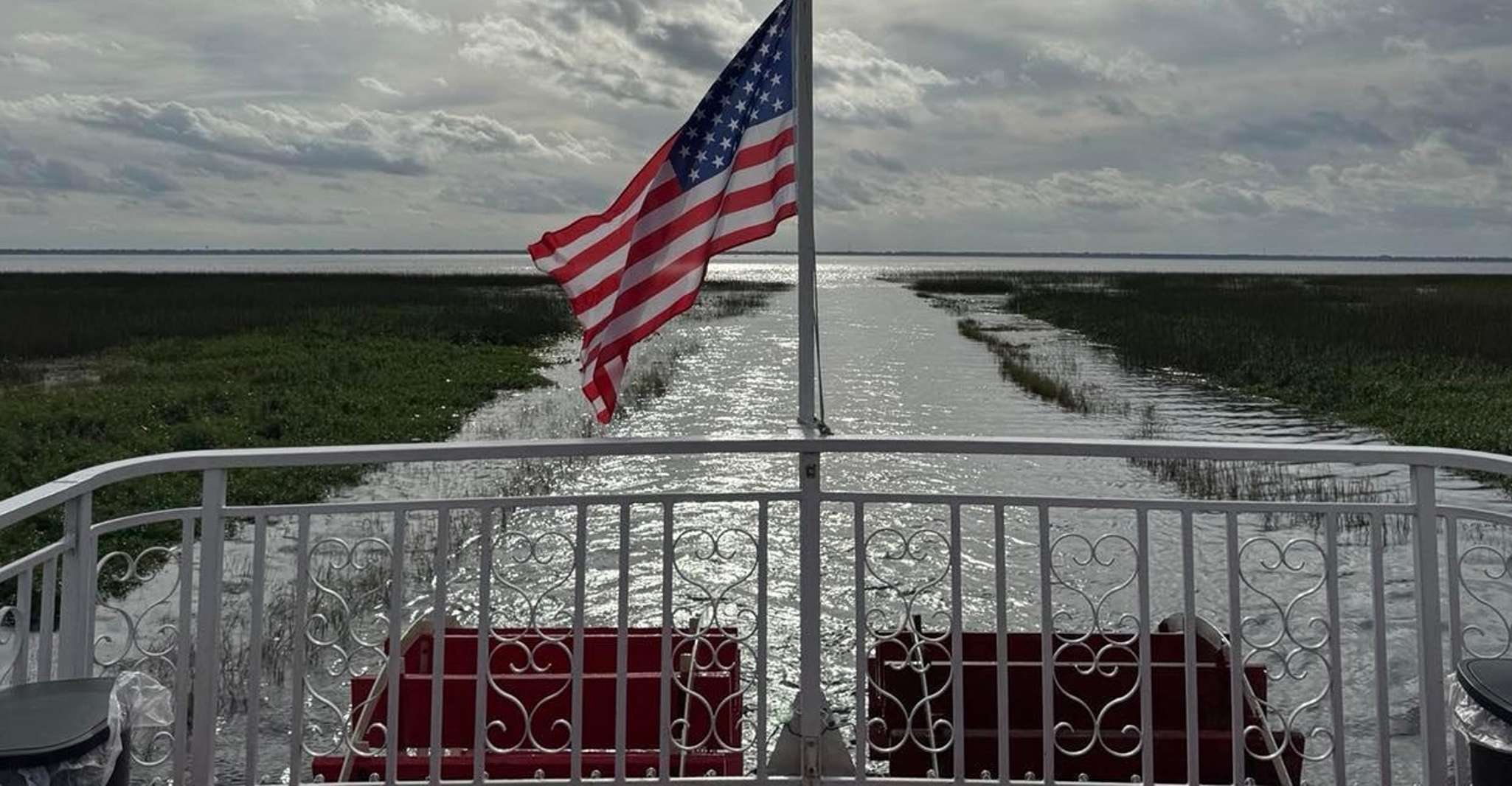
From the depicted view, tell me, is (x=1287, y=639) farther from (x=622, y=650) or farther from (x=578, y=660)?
(x=578, y=660)

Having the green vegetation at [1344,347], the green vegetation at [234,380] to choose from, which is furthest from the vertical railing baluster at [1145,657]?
the green vegetation at [1344,347]

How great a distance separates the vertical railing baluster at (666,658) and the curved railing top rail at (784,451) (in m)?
0.27

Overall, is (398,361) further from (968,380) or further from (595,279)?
(595,279)

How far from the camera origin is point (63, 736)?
2.44m

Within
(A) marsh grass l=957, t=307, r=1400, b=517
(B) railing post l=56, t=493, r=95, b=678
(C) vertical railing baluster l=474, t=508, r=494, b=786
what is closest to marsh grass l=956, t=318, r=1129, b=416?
(A) marsh grass l=957, t=307, r=1400, b=517

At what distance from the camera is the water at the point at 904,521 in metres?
8.80

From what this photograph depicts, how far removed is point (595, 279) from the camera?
169 inches

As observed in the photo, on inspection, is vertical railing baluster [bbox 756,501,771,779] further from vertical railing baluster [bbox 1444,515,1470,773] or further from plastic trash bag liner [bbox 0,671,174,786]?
vertical railing baluster [bbox 1444,515,1470,773]

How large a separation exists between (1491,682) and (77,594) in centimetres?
377

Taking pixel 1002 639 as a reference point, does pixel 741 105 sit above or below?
above

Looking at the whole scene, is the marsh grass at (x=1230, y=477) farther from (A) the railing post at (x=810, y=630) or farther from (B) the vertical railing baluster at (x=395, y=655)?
(B) the vertical railing baluster at (x=395, y=655)

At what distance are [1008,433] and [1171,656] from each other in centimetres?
1266

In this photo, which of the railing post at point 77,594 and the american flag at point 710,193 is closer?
the railing post at point 77,594

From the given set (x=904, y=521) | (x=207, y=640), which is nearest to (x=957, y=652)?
(x=207, y=640)
